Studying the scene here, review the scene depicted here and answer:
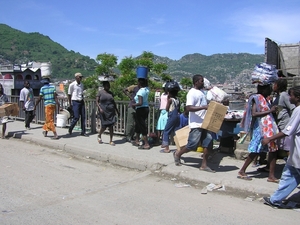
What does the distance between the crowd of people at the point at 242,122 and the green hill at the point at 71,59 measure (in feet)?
208

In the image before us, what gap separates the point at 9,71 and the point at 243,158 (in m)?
18.8

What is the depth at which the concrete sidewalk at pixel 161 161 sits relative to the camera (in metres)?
5.49

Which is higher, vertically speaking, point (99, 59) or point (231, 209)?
point (99, 59)

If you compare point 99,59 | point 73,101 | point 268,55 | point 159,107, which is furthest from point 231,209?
point 268,55

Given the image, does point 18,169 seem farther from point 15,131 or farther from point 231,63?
point 231,63

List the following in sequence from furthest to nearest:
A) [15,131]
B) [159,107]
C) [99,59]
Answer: [99,59] → [15,131] → [159,107]

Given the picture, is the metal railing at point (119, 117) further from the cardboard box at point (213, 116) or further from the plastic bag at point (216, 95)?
the cardboard box at point (213, 116)

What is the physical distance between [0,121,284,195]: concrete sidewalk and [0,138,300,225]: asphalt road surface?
23 cm

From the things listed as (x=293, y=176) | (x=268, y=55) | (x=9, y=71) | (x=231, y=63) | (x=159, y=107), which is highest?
(x=231, y=63)

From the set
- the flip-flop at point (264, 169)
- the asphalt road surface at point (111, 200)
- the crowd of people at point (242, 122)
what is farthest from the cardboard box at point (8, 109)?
the flip-flop at point (264, 169)

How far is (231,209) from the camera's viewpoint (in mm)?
4598

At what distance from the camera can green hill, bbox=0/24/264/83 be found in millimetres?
83750

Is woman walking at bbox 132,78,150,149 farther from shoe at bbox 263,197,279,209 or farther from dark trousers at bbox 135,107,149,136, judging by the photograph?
shoe at bbox 263,197,279,209

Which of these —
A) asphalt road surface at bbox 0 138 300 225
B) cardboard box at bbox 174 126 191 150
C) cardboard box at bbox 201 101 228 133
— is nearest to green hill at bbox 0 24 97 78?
asphalt road surface at bbox 0 138 300 225
